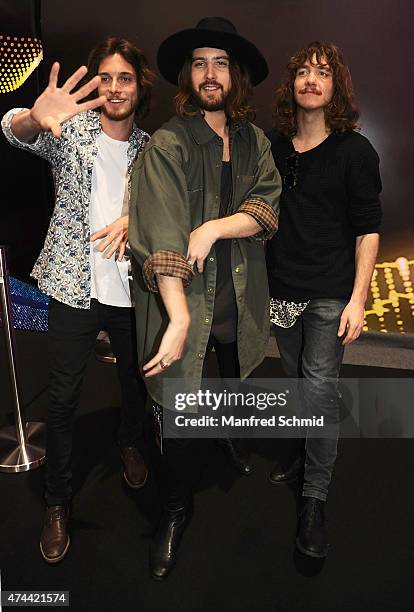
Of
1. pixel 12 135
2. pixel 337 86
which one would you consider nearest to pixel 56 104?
pixel 12 135

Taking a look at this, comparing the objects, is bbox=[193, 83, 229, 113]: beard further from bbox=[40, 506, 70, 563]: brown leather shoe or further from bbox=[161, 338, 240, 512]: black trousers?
bbox=[40, 506, 70, 563]: brown leather shoe

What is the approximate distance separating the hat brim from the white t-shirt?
34cm

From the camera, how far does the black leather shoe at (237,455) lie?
8.05 feet

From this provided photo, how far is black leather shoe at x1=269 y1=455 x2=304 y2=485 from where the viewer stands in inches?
93.1

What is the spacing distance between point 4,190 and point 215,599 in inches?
145

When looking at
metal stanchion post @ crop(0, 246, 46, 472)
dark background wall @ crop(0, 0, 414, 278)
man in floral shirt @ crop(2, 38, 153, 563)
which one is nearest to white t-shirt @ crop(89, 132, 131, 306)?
man in floral shirt @ crop(2, 38, 153, 563)

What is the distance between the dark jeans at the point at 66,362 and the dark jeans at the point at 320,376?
684 mm

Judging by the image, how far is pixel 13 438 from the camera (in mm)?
2705

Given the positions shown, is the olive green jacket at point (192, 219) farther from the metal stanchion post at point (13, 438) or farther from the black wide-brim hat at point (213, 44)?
the metal stanchion post at point (13, 438)

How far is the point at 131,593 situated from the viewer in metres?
1.79

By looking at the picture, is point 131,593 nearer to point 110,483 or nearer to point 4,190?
point 110,483

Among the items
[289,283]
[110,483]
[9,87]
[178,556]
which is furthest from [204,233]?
[9,87]

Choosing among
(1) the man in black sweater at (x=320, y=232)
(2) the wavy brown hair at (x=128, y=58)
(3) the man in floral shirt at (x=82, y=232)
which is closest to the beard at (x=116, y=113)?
(3) the man in floral shirt at (x=82, y=232)

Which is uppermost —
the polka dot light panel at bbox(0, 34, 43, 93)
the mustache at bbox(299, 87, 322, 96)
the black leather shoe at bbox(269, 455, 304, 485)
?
the polka dot light panel at bbox(0, 34, 43, 93)
